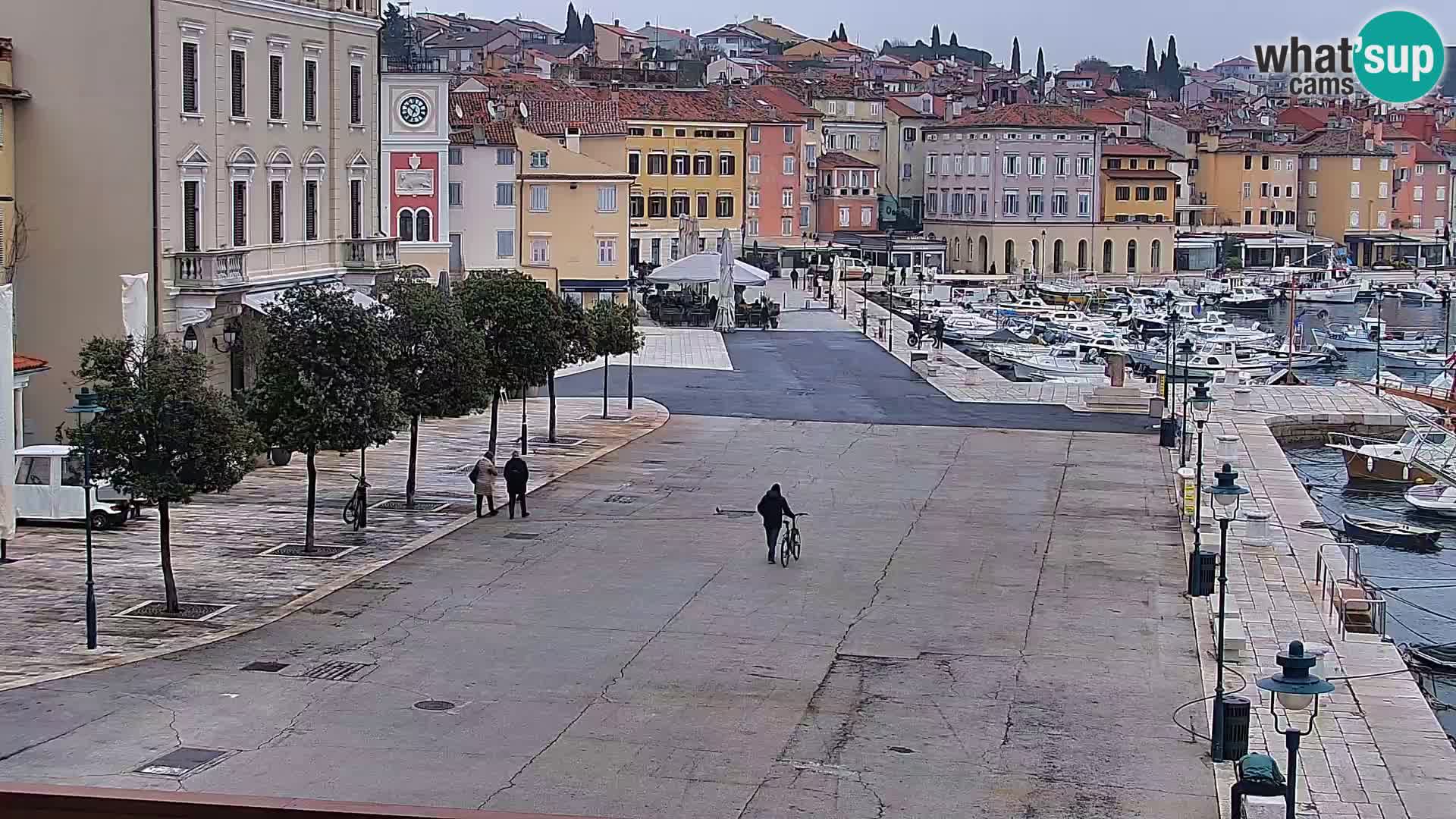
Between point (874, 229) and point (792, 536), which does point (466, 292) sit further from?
point (874, 229)

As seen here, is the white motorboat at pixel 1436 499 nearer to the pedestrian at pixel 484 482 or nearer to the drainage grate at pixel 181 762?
the pedestrian at pixel 484 482

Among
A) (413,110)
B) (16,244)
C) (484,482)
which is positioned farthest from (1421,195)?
(16,244)

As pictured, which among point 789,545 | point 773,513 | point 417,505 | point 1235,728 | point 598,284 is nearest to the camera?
point 1235,728

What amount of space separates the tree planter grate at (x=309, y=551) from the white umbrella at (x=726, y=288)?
44408mm

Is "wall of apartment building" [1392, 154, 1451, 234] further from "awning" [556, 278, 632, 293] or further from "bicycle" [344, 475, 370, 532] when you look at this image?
"bicycle" [344, 475, 370, 532]

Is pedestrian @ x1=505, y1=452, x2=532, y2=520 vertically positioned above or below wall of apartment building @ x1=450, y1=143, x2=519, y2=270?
below

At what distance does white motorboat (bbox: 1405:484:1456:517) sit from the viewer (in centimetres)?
4162

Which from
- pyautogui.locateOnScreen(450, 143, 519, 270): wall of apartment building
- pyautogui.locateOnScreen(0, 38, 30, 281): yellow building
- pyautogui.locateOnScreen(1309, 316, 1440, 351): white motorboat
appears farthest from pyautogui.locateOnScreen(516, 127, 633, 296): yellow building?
pyautogui.locateOnScreen(0, 38, 30, 281): yellow building

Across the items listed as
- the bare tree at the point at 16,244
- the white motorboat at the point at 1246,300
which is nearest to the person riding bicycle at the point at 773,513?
the bare tree at the point at 16,244

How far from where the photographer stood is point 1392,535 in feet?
126

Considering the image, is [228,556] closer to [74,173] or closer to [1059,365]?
[74,173]

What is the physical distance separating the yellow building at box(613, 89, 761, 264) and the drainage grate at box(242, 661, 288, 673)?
272ft

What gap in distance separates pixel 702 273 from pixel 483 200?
8718 millimetres

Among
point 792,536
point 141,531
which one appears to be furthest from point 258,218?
point 792,536
